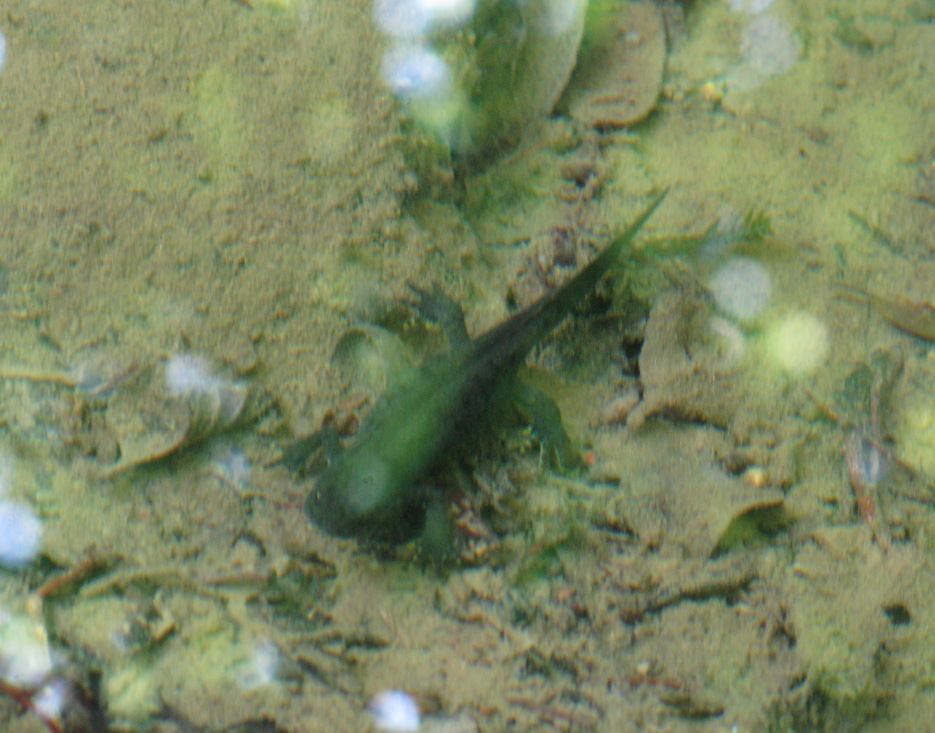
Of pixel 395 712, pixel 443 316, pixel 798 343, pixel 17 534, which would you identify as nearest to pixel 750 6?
pixel 798 343

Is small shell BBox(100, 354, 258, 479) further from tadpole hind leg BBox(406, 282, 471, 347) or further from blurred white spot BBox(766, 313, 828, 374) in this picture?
blurred white spot BBox(766, 313, 828, 374)

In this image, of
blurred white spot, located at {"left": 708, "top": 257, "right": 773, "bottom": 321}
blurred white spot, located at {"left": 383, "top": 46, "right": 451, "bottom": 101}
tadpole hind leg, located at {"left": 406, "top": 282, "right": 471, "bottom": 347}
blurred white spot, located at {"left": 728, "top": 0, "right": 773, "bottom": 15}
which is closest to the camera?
tadpole hind leg, located at {"left": 406, "top": 282, "right": 471, "bottom": 347}

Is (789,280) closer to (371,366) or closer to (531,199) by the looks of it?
(531,199)

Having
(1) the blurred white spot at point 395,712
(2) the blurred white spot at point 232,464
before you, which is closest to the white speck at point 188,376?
(2) the blurred white spot at point 232,464

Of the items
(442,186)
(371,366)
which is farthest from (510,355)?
(442,186)

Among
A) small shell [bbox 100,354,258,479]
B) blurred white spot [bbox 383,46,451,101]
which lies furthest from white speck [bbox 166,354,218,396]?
blurred white spot [bbox 383,46,451,101]

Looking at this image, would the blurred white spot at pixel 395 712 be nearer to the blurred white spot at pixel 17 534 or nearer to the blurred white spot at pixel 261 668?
the blurred white spot at pixel 261 668
